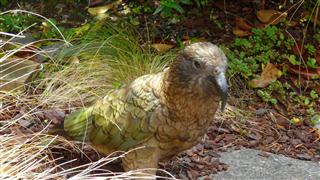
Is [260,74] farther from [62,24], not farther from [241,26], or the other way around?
[62,24]

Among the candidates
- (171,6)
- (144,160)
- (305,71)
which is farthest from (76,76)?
(305,71)

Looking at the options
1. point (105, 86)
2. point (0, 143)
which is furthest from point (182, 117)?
point (105, 86)

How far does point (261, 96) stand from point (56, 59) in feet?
4.51

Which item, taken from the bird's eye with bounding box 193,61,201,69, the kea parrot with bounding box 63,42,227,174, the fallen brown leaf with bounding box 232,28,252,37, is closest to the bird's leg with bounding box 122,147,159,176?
the kea parrot with bounding box 63,42,227,174

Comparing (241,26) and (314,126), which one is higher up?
(241,26)

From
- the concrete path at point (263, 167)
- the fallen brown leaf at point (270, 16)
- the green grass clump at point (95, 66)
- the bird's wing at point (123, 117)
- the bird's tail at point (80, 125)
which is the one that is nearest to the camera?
the bird's wing at point (123, 117)

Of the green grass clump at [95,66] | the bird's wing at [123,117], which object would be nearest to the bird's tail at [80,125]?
the bird's wing at [123,117]

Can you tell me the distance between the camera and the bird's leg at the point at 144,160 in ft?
10.4

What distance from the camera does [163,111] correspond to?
309 centimetres

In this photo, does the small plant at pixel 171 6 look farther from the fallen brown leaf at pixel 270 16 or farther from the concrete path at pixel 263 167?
the concrete path at pixel 263 167

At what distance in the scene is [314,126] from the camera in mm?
4309

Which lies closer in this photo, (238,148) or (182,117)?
(182,117)

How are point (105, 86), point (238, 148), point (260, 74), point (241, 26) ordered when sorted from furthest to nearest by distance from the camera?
1. point (241, 26)
2. point (260, 74)
3. point (105, 86)
4. point (238, 148)

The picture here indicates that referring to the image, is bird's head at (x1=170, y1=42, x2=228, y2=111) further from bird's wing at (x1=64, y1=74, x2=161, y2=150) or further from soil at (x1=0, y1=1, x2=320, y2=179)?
soil at (x1=0, y1=1, x2=320, y2=179)
